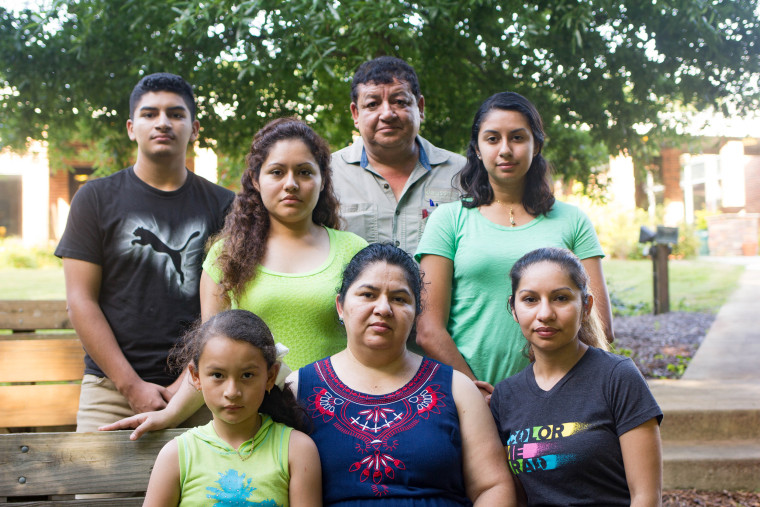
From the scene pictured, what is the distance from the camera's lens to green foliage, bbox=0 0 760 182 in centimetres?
514

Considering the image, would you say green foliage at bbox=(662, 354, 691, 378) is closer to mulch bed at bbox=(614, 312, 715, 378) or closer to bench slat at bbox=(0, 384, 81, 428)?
mulch bed at bbox=(614, 312, 715, 378)

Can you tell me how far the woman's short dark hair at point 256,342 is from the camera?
90.3 inches

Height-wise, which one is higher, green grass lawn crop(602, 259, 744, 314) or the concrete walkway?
green grass lawn crop(602, 259, 744, 314)

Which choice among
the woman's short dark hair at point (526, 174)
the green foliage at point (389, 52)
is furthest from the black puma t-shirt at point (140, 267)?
the green foliage at point (389, 52)

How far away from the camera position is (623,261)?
661 inches

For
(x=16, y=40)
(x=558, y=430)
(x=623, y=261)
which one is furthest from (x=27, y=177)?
(x=558, y=430)

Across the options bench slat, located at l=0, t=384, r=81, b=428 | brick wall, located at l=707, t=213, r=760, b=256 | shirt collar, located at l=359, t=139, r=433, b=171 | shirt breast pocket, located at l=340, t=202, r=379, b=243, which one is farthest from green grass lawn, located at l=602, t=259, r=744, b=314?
bench slat, located at l=0, t=384, r=81, b=428

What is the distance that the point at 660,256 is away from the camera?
34.3 feet

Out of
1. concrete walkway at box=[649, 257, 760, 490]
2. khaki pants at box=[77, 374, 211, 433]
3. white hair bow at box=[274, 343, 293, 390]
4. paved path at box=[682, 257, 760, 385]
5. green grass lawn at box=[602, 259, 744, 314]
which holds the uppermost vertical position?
white hair bow at box=[274, 343, 293, 390]

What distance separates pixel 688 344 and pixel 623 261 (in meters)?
8.72

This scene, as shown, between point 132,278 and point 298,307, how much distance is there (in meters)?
0.81

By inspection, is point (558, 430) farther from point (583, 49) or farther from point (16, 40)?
point (16, 40)

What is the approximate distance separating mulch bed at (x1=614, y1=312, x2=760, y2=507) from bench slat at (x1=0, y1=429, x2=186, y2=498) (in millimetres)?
3275

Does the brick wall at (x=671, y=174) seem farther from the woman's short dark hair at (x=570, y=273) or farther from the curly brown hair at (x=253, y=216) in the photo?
the curly brown hair at (x=253, y=216)
